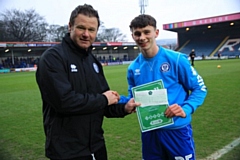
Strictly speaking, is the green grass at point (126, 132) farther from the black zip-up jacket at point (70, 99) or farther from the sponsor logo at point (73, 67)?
the sponsor logo at point (73, 67)

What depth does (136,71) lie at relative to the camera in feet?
7.22

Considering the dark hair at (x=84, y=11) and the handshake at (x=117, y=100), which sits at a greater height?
the dark hair at (x=84, y=11)

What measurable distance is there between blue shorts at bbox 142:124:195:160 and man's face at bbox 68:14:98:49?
1.03 metres

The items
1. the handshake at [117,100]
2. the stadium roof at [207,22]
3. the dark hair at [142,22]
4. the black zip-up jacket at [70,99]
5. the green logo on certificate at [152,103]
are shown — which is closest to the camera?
the black zip-up jacket at [70,99]

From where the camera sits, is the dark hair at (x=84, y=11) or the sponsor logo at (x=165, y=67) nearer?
the dark hair at (x=84, y=11)

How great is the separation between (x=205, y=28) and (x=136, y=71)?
41.6m

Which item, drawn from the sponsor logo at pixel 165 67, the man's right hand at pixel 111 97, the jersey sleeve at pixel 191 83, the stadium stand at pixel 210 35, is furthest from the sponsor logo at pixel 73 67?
the stadium stand at pixel 210 35

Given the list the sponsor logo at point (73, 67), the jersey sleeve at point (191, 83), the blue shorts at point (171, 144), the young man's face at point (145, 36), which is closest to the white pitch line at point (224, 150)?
the blue shorts at point (171, 144)

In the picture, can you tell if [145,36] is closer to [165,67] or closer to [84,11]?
[165,67]

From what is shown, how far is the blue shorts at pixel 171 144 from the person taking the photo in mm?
2023

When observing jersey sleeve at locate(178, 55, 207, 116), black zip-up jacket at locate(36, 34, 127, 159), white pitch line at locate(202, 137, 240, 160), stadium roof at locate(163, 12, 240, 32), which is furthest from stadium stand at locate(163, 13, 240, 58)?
black zip-up jacket at locate(36, 34, 127, 159)

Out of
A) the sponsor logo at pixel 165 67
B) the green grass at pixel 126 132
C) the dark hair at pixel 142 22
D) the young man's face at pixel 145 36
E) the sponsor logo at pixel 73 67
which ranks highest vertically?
the dark hair at pixel 142 22

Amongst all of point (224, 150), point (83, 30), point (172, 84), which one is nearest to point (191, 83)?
point (172, 84)

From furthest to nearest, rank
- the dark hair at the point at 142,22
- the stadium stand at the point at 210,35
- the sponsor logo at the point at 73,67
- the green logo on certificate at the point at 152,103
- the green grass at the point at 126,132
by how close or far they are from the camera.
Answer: the stadium stand at the point at 210,35
the green grass at the point at 126,132
the dark hair at the point at 142,22
the green logo on certificate at the point at 152,103
the sponsor logo at the point at 73,67
